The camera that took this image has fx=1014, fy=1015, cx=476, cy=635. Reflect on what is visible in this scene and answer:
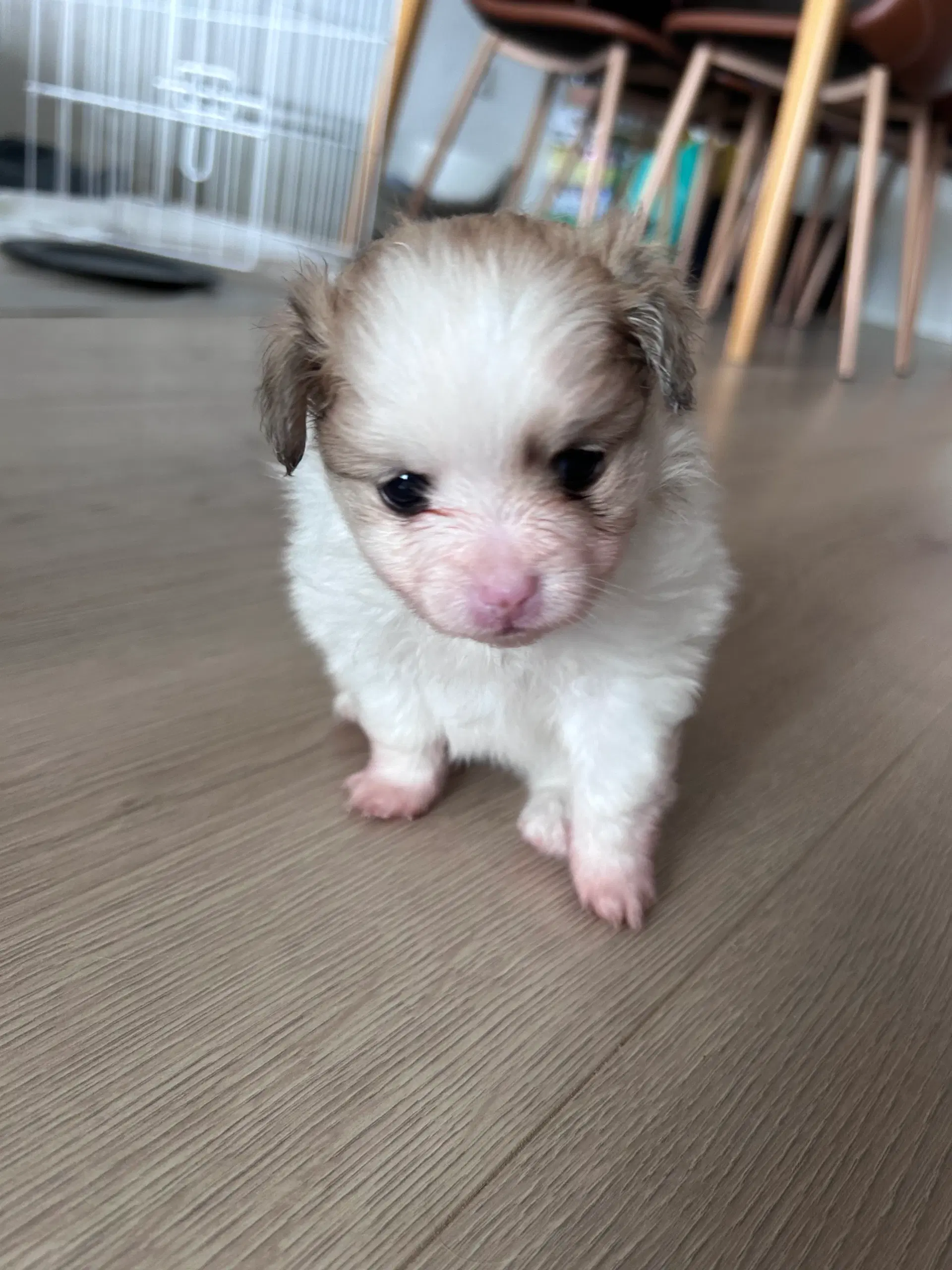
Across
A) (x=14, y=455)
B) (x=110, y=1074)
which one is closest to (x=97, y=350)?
(x=14, y=455)

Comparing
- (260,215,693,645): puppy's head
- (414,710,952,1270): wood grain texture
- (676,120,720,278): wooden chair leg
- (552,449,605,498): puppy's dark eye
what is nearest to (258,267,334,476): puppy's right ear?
(260,215,693,645): puppy's head

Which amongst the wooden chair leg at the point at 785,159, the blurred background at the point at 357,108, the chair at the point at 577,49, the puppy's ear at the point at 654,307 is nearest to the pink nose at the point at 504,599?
the puppy's ear at the point at 654,307

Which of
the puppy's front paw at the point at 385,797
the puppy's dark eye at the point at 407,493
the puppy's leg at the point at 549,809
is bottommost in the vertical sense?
the puppy's front paw at the point at 385,797

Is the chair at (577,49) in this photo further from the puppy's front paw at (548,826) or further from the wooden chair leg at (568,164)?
the puppy's front paw at (548,826)

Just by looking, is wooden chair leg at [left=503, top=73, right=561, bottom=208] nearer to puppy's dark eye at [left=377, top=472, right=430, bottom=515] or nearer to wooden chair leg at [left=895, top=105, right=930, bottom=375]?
wooden chair leg at [left=895, top=105, right=930, bottom=375]

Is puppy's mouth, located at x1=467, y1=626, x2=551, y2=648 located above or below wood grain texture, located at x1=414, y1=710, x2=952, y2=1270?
above

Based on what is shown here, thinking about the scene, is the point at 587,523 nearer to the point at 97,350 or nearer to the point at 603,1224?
the point at 603,1224

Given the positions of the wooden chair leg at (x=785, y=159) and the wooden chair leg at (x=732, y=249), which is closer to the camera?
the wooden chair leg at (x=785, y=159)
